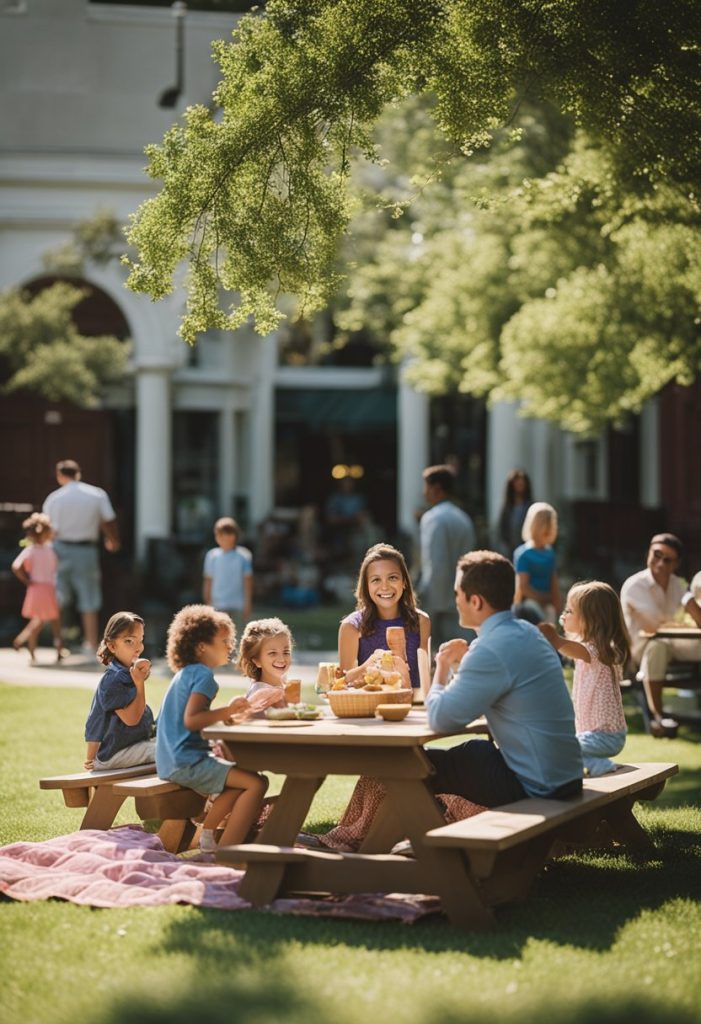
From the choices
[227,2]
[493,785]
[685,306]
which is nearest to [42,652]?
[685,306]

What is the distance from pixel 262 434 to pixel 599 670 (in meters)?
22.3

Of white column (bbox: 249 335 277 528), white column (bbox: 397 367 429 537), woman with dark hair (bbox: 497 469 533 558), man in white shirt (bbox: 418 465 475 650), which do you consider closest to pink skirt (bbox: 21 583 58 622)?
woman with dark hair (bbox: 497 469 533 558)

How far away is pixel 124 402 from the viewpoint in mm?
27906

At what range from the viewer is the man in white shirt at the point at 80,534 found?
56.1ft

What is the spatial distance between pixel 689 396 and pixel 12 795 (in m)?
13.8

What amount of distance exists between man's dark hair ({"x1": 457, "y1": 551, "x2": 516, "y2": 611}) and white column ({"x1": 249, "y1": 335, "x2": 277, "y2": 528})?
22.7 meters

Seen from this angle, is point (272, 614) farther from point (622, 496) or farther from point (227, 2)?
point (227, 2)

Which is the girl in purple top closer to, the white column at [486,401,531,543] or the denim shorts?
the denim shorts

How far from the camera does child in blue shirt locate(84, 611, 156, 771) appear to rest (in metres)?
8.26

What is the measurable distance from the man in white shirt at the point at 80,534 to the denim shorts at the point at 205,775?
945cm

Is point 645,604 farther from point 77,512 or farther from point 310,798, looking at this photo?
point 77,512

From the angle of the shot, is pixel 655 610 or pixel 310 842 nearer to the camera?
pixel 310 842

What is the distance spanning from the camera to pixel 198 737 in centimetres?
760

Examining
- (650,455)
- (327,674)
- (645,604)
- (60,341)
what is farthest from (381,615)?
(650,455)
